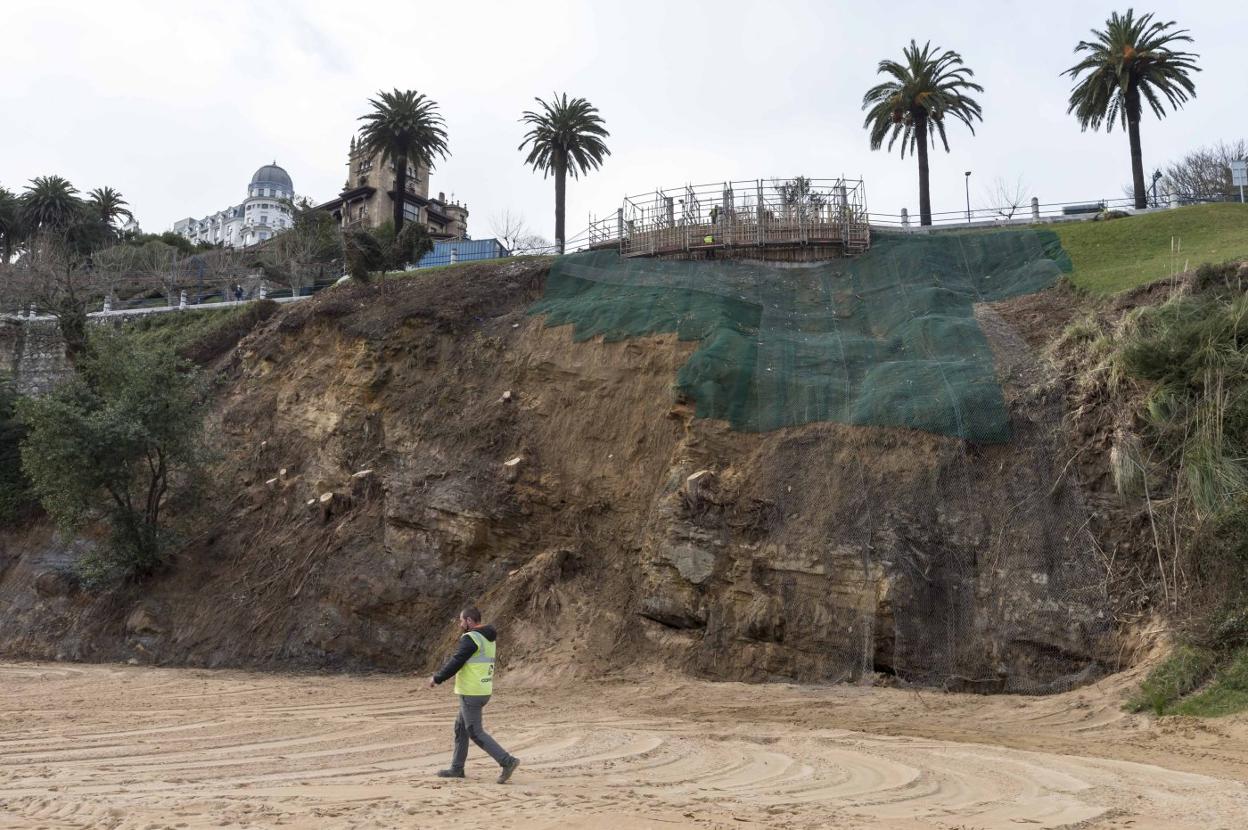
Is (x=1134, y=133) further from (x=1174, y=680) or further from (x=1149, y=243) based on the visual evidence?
(x=1174, y=680)

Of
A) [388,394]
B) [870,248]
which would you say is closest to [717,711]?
[388,394]

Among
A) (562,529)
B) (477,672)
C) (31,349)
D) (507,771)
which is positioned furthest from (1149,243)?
(31,349)

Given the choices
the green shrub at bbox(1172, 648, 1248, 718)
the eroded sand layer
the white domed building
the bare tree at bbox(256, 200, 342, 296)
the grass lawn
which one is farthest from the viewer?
the white domed building

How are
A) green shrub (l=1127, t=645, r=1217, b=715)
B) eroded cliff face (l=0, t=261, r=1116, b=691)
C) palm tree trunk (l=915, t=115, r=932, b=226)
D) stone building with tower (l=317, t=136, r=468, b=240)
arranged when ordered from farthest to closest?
1. stone building with tower (l=317, t=136, r=468, b=240)
2. palm tree trunk (l=915, t=115, r=932, b=226)
3. eroded cliff face (l=0, t=261, r=1116, b=691)
4. green shrub (l=1127, t=645, r=1217, b=715)

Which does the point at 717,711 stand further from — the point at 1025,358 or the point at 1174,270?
the point at 1174,270

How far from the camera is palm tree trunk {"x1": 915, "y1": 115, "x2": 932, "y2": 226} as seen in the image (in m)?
32.5

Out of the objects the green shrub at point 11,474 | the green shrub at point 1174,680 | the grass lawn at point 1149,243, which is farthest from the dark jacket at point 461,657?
the green shrub at point 11,474

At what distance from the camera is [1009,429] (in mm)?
16109

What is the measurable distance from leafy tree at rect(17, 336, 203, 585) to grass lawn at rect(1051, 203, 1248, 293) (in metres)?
21.6

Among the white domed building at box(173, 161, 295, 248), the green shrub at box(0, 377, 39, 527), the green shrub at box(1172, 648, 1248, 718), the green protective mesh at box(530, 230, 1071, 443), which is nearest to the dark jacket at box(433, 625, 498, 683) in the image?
the green shrub at box(1172, 648, 1248, 718)

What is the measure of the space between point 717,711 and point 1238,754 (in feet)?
20.8

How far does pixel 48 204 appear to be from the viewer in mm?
52719

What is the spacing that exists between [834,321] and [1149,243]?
9.70 meters

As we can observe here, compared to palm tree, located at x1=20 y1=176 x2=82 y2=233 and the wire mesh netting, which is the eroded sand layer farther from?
palm tree, located at x1=20 y1=176 x2=82 y2=233
